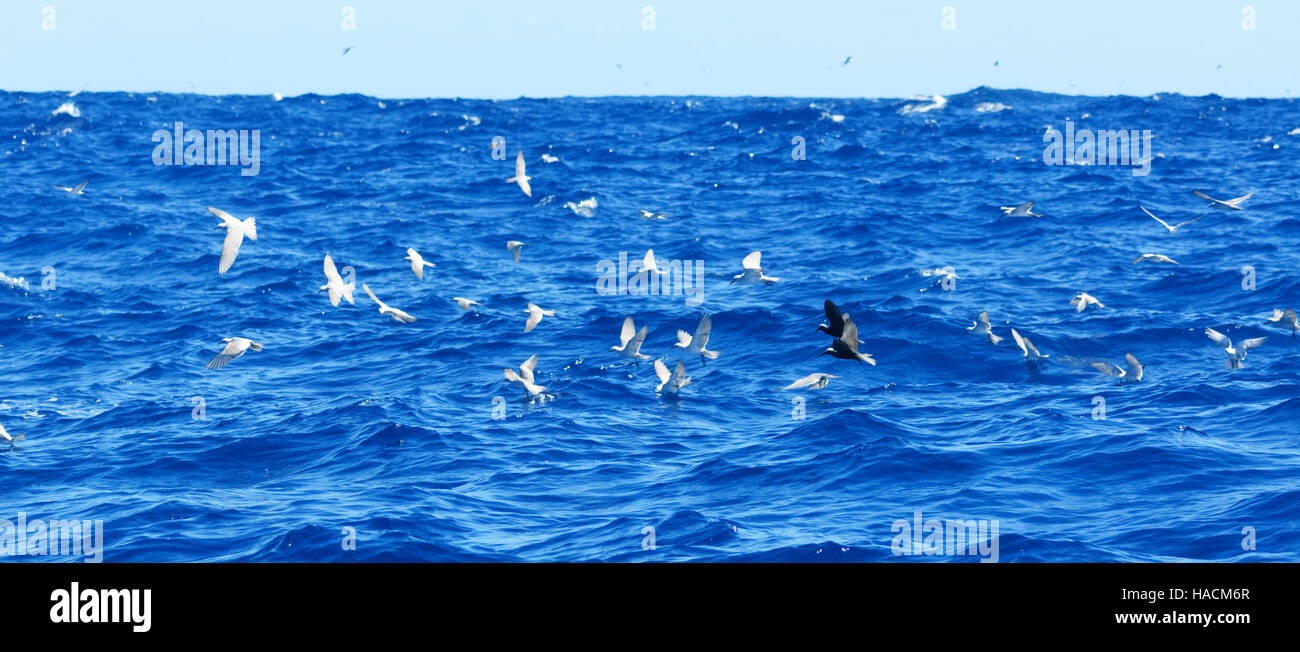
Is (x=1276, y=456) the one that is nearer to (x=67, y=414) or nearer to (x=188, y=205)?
(x=67, y=414)

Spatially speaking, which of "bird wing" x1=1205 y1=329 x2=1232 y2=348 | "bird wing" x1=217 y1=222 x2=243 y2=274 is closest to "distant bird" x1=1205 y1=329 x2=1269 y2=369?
"bird wing" x1=1205 y1=329 x2=1232 y2=348

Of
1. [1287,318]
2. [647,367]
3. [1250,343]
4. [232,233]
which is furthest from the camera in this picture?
[647,367]

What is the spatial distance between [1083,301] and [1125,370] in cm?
406

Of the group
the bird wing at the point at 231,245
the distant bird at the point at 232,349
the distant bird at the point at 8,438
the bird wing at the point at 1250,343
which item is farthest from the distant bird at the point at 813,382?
the distant bird at the point at 8,438

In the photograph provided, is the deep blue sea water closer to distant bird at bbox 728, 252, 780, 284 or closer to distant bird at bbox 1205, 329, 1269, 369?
distant bird at bbox 1205, 329, 1269, 369

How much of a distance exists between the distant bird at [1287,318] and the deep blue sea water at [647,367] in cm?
62

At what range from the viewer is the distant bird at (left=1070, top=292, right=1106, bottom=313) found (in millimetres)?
26391

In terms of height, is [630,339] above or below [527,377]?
above

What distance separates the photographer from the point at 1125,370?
902 inches

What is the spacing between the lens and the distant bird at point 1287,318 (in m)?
22.0

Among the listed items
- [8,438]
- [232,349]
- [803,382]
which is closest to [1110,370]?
[803,382]

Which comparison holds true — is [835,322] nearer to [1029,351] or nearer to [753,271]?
[753,271]
